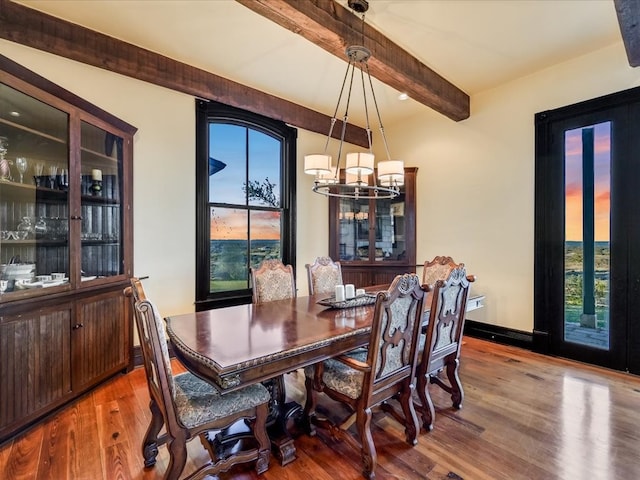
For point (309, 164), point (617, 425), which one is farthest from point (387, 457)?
point (309, 164)

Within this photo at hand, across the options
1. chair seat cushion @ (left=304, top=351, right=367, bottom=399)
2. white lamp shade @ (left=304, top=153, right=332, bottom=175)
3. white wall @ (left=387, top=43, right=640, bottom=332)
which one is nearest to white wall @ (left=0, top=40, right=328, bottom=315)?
white lamp shade @ (left=304, top=153, right=332, bottom=175)

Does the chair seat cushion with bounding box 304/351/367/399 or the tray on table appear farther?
the tray on table

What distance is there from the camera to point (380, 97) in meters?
4.28

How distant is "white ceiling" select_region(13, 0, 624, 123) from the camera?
2.56 meters

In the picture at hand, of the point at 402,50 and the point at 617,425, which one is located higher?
the point at 402,50

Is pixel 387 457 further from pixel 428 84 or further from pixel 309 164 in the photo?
pixel 428 84

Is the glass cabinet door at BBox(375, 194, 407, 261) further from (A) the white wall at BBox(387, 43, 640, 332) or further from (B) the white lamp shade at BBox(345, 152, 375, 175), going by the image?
(B) the white lamp shade at BBox(345, 152, 375, 175)

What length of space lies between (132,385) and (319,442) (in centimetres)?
184

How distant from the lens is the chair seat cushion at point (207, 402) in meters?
1.59

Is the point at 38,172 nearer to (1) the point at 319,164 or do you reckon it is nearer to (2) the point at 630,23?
(1) the point at 319,164

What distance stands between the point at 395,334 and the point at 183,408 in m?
1.18

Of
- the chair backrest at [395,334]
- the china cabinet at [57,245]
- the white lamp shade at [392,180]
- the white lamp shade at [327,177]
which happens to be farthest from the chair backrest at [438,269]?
the china cabinet at [57,245]

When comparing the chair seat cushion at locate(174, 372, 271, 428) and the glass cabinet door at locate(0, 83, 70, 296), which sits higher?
the glass cabinet door at locate(0, 83, 70, 296)

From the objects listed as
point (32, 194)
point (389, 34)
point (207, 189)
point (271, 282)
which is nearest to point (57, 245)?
point (32, 194)
